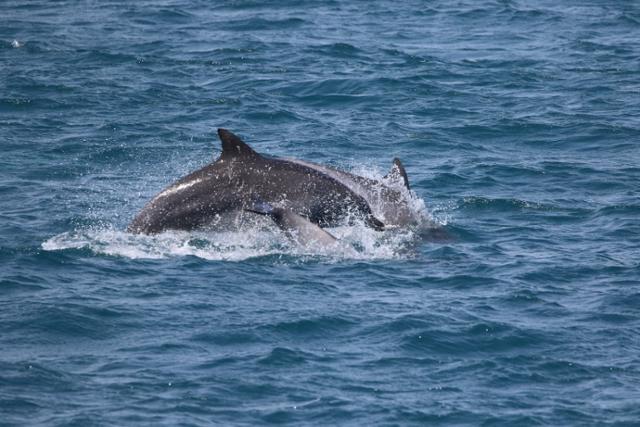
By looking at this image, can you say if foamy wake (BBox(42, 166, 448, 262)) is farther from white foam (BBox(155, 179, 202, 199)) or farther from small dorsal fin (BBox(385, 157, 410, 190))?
small dorsal fin (BBox(385, 157, 410, 190))

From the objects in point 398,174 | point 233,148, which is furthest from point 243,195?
point 398,174

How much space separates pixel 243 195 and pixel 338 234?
1.79 m

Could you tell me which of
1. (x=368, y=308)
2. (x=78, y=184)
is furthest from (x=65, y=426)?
(x=78, y=184)

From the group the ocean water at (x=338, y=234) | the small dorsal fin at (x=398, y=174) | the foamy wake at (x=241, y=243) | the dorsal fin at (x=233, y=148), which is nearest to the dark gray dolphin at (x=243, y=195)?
the dorsal fin at (x=233, y=148)

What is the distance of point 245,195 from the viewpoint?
69.8ft

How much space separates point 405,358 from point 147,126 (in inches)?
571

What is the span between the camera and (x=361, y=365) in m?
16.1

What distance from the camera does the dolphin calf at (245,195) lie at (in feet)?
69.7

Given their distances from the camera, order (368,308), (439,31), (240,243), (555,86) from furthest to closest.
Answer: (439,31)
(555,86)
(240,243)
(368,308)

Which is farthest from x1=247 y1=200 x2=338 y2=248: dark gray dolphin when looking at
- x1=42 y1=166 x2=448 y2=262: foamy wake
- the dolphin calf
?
the dolphin calf

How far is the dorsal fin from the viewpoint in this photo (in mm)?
21047

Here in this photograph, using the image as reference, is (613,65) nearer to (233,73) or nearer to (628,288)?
(233,73)

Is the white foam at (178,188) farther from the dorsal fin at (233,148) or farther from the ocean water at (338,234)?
the ocean water at (338,234)

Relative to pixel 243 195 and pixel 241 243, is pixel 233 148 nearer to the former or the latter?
pixel 243 195
